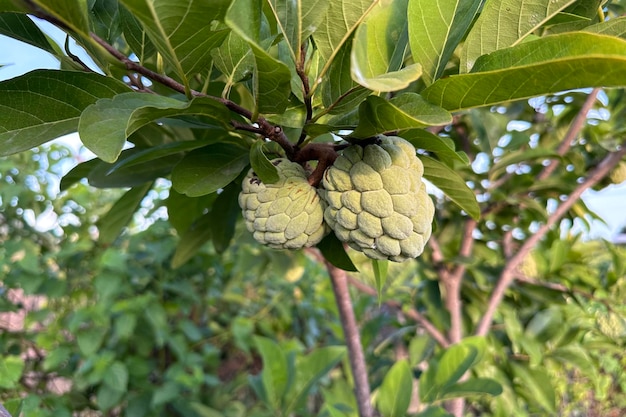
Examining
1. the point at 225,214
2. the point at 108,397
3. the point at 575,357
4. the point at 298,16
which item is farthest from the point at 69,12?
the point at 575,357

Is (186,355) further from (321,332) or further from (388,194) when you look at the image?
(388,194)

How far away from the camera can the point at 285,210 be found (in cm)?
53

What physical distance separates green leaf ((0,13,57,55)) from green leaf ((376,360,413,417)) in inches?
33.5

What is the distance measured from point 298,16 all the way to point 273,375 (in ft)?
2.99

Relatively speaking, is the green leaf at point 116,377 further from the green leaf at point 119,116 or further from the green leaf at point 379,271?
the green leaf at point 119,116

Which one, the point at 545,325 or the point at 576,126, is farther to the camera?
the point at 545,325

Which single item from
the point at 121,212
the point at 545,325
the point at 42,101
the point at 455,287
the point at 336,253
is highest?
the point at 42,101

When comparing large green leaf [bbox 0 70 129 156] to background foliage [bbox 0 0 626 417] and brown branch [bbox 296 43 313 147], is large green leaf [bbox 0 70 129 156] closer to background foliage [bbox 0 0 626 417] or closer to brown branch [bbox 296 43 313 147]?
background foliage [bbox 0 0 626 417]

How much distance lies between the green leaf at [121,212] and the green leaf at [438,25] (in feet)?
1.81

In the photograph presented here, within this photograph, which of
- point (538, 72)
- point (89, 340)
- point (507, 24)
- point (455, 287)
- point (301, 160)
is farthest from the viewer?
point (89, 340)

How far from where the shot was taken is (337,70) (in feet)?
1.61

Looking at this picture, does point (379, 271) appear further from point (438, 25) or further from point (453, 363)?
point (453, 363)

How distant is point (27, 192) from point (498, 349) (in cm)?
147

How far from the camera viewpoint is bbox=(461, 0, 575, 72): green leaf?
0.47 m
